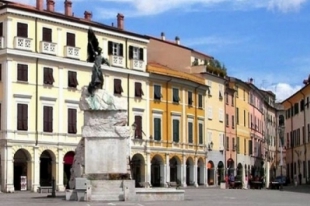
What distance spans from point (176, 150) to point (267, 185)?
10.3m

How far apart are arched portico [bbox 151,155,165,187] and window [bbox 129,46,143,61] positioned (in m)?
10.1

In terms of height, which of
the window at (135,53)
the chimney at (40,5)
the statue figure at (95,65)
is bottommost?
the statue figure at (95,65)

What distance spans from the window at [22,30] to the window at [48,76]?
366 cm

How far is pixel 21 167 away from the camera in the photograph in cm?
6538

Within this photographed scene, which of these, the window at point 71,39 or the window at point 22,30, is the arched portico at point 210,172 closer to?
the window at point 71,39

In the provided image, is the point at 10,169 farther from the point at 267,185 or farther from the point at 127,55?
the point at 267,185

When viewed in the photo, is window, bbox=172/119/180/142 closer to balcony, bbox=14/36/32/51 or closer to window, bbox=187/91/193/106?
window, bbox=187/91/193/106

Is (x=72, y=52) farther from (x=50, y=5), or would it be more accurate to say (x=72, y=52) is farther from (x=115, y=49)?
(x=115, y=49)

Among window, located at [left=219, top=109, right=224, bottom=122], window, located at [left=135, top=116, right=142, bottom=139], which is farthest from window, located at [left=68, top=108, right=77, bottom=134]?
window, located at [left=219, top=109, right=224, bottom=122]

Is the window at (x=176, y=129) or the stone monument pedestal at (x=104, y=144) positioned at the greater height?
the window at (x=176, y=129)

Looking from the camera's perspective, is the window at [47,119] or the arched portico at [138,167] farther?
the arched portico at [138,167]

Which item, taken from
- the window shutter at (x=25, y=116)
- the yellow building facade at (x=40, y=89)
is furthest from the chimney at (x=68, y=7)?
the window shutter at (x=25, y=116)

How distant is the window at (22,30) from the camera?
6456 cm

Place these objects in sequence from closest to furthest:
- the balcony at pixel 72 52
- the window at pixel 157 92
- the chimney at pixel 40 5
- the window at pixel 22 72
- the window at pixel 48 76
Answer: the window at pixel 22 72
the window at pixel 48 76
the balcony at pixel 72 52
the chimney at pixel 40 5
the window at pixel 157 92
